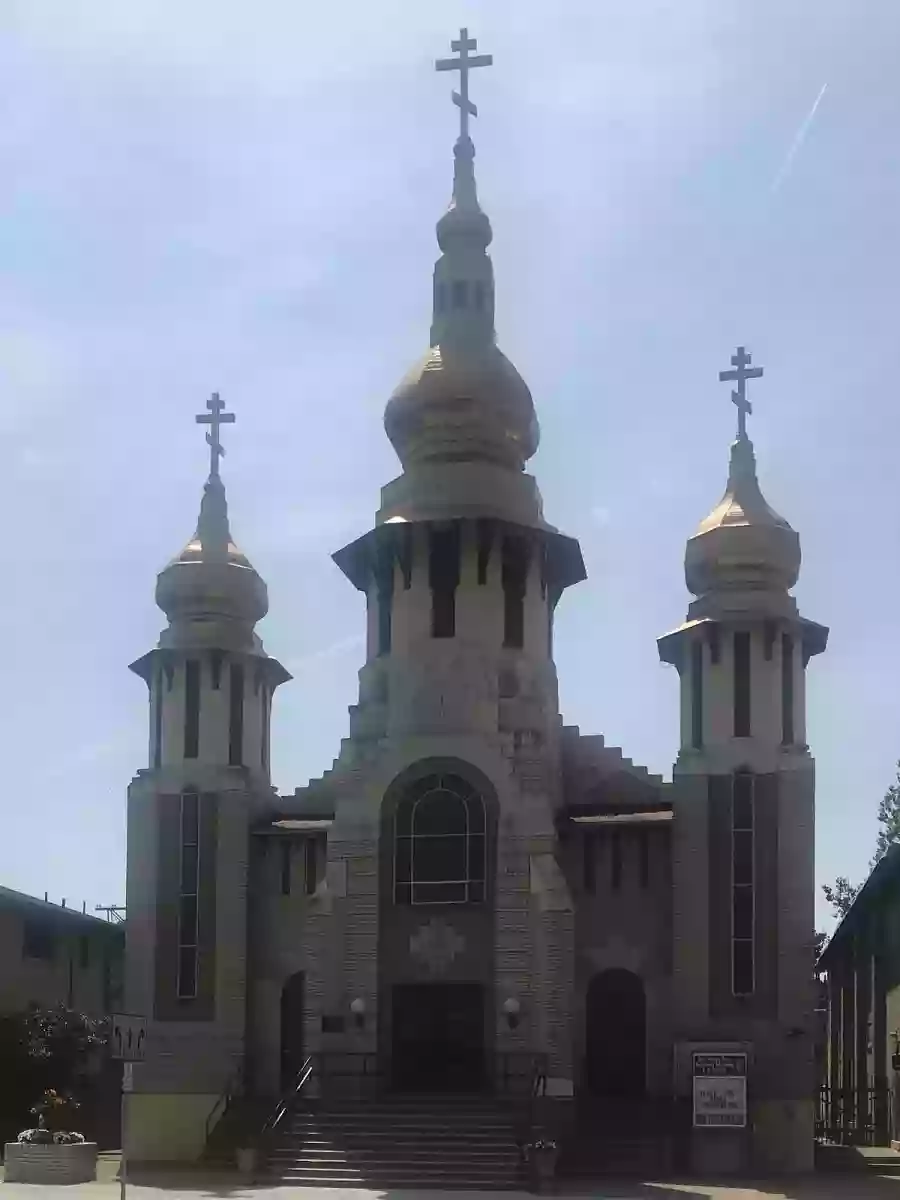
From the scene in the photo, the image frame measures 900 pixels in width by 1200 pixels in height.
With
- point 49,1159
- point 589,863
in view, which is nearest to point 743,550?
point 589,863

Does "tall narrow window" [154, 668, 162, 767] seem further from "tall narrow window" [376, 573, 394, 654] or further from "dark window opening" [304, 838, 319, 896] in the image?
"tall narrow window" [376, 573, 394, 654]

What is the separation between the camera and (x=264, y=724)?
49062 mm

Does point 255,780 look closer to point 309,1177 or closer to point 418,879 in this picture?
point 418,879

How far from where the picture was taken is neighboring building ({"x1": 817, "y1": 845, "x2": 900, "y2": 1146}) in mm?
49031

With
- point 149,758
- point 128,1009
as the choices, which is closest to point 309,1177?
point 128,1009

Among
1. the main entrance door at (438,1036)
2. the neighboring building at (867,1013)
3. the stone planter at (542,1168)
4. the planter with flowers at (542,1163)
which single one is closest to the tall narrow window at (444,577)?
the main entrance door at (438,1036)

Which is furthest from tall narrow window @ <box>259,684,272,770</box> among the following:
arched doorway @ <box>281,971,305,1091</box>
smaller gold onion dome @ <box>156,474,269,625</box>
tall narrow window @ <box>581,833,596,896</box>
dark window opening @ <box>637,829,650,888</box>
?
dark window opening @ <box>637,829,650,888</box>

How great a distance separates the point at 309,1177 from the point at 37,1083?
14576 millimetres

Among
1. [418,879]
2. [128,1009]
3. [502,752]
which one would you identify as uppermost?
[502,752]

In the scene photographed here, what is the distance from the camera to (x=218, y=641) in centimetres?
4762

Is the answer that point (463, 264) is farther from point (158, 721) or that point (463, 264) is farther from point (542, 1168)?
point (542, 1168)

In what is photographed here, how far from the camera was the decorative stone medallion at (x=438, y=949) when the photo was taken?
4288cm

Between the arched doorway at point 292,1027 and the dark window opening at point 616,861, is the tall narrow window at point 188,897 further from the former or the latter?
the dark window opening at point 616,861

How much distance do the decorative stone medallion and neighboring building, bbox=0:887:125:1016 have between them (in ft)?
44.7
